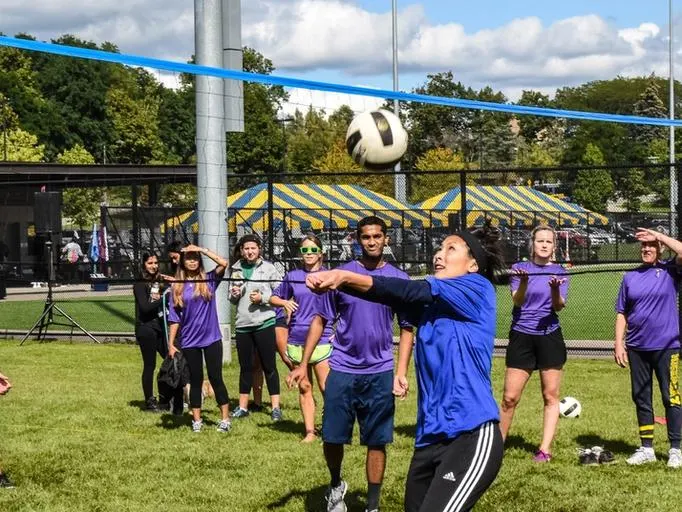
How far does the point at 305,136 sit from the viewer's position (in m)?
59.8

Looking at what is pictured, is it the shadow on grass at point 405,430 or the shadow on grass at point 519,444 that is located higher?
the shadow on grass at point 405,430

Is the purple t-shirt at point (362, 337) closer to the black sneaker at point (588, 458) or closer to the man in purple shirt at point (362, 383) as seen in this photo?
the man in purple shirt at point (362, 383)

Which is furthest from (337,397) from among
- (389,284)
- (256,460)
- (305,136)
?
(305,136)

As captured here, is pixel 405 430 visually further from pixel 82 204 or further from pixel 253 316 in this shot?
pixel 82 204

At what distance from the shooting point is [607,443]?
9.55 meters

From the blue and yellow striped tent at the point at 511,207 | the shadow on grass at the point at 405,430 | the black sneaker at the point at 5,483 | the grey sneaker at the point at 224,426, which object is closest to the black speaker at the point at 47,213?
the blue and yellow striped tent at the point at 511,207

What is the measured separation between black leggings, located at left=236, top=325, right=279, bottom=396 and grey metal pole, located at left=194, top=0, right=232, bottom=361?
3.89 meters

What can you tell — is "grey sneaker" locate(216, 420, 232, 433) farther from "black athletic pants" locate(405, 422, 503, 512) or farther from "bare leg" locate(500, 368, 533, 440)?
"black athletic pants" locate(405, 422, 503, 512)

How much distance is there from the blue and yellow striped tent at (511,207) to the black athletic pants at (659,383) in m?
9.39

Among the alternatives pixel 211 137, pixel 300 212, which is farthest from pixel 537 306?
pixel 300 212

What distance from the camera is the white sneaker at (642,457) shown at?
857 cm

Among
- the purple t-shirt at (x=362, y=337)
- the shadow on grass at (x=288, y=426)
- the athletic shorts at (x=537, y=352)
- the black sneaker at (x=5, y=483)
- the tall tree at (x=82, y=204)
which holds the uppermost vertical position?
the tall tree at (x=82, y=204)

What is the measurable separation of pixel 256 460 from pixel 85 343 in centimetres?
1085

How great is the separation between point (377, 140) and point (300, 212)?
12393mm
